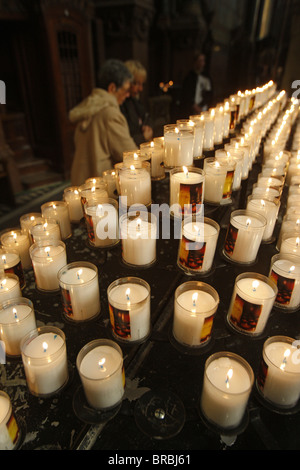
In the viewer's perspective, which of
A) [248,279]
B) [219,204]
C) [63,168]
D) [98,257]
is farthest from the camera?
[63,168]

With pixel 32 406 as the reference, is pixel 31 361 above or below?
above

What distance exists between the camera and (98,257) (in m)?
1.79

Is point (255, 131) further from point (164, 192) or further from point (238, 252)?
point (238, 252)

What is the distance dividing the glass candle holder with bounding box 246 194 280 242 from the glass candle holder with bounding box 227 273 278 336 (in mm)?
381

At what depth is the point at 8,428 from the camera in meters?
0.93

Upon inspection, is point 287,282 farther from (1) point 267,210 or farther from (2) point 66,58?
(2) point 66,58

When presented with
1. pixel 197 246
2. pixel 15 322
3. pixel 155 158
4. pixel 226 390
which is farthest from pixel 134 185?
pixel 226 390

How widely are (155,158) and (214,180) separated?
40 centimetres

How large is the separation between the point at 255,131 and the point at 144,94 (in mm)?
5832

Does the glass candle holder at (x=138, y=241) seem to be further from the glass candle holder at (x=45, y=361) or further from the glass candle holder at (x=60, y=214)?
the glass candle holder at (x=60, y=214)

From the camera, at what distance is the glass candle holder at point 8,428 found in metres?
0.92

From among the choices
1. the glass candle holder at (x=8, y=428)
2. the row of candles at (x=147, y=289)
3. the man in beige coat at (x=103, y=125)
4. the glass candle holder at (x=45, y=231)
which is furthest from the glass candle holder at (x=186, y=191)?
the man in beige coat at (x=103, y=125)

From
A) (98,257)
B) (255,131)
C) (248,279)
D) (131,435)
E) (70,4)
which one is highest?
(70,4)

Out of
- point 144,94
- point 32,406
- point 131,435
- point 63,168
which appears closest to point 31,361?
point 32,406
